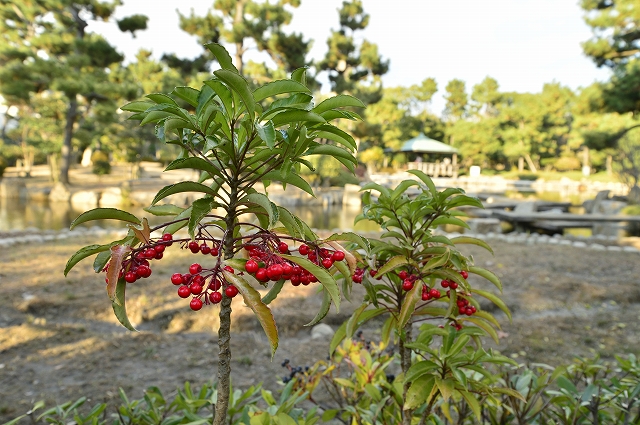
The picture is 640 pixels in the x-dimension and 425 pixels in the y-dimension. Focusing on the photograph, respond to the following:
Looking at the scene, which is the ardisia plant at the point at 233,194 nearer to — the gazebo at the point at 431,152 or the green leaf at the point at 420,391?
the green leaf at the point at 420,391

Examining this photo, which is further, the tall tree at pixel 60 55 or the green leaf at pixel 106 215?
the tall tree at pixel 60 55

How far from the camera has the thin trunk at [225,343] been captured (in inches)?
41.4

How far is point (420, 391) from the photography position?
1365mm

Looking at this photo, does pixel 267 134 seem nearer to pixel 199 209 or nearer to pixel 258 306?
pixel 199 209

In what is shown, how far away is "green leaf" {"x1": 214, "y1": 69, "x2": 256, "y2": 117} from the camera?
85 cm

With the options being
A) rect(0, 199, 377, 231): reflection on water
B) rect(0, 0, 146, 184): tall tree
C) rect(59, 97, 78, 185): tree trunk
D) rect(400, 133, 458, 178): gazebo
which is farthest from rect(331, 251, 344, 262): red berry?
rect(400, 133, 458, 178): gazebo

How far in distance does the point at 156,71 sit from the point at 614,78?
2168 cm

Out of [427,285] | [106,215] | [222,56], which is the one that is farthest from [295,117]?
[427,285]

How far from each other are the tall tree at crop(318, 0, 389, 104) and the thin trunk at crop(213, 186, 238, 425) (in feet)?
63.7

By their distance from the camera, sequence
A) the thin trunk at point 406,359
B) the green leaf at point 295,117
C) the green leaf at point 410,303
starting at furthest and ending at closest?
1. the thin trunk at point 406,359
2. the green leaf at point 410,303
3. the green leaf at point 295,117

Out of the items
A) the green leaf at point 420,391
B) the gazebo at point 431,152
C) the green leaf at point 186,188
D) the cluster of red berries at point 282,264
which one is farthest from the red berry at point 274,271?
the gazebo at point 431,152

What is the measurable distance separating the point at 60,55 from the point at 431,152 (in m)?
20.6

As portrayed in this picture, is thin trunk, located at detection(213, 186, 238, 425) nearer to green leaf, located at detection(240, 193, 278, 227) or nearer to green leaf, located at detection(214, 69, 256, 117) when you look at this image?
green leaf, located at detection(240, 193, 278, 227)

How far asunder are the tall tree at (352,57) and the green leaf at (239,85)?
1948 centimetres
